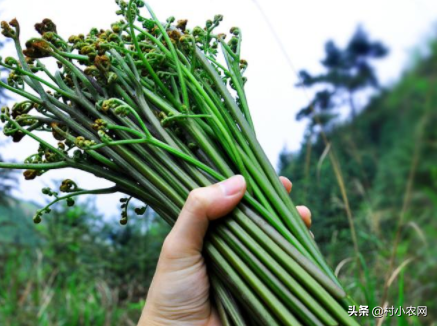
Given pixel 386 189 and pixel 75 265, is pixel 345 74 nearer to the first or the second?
pixel 386 189

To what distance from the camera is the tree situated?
13.5 feet

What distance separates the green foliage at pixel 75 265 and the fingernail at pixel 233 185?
210 cm

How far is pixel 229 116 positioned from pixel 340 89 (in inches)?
146

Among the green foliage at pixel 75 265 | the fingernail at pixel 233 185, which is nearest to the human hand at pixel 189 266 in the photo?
the fingernail at pixel 233 185

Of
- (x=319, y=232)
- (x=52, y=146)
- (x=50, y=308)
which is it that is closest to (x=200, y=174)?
(x=52, y=146)

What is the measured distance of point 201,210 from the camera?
42.6 inches

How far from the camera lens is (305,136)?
12.3 ft

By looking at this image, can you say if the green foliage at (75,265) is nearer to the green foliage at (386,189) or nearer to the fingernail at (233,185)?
the green foliage at (386,189)

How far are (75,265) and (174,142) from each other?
3.20 m

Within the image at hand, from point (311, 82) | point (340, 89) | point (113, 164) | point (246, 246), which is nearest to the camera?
point (246, 246)

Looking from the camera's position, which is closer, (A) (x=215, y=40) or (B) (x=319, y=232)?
(A) (x=215, y=40)

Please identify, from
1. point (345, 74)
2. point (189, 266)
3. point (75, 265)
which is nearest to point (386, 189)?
point (345, 74)

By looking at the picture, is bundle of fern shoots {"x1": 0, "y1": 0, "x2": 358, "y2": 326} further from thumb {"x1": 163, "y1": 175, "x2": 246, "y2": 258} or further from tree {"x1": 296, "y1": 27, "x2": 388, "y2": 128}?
tree {"x1": 296, "y1": 27, "x2": 388, "y2": 128}

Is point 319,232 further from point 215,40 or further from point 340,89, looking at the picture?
point 215,40
